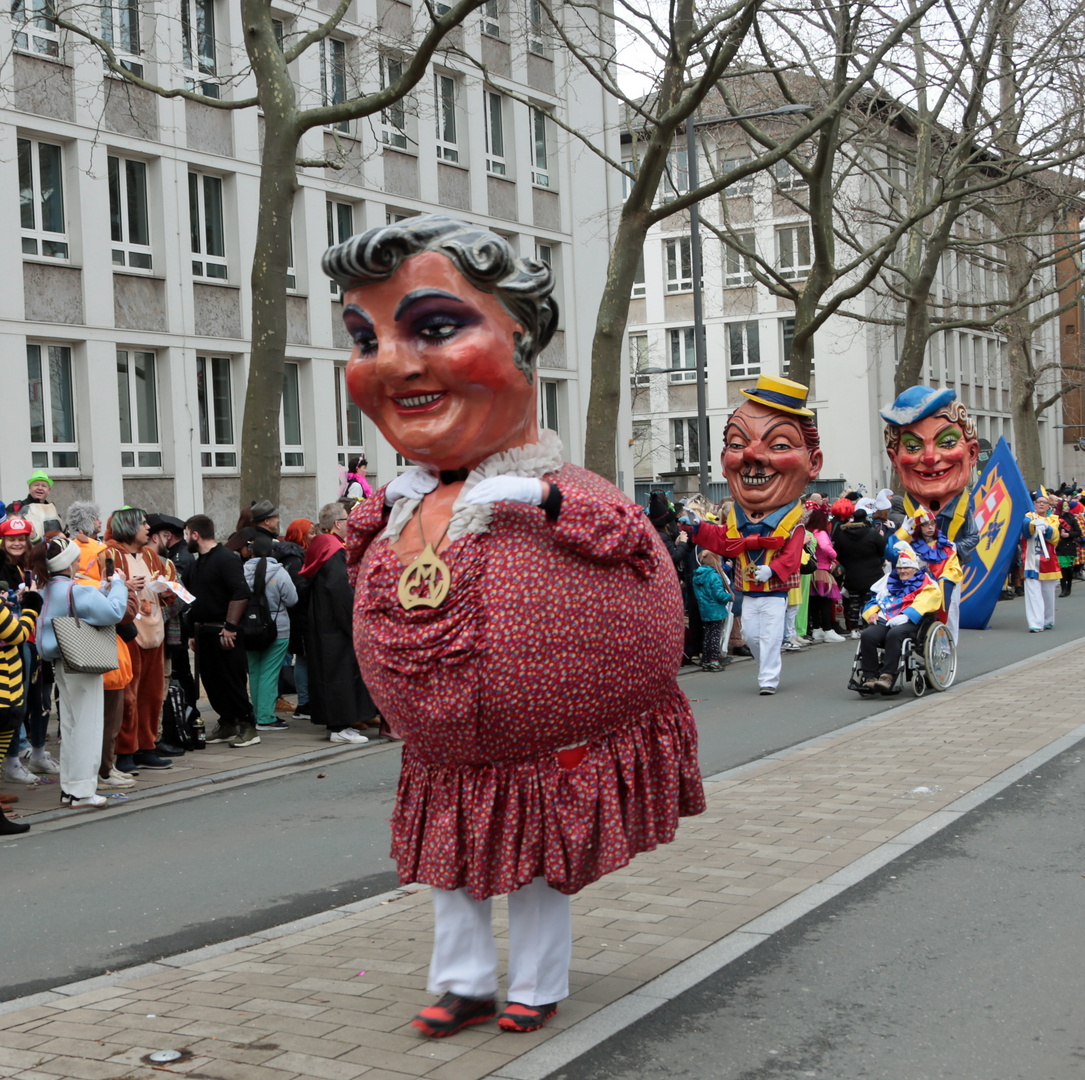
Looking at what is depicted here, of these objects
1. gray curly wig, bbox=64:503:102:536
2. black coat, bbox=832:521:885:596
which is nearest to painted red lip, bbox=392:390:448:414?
gray curly wig, bbox=64:503:102:536

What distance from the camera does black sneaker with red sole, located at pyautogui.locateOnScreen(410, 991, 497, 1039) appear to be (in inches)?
173

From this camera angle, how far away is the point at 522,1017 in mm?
4426

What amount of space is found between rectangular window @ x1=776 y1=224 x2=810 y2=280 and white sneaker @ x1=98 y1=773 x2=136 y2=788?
36.5 meters

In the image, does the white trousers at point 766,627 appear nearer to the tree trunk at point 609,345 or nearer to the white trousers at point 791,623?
the tree trunk at point 609,345

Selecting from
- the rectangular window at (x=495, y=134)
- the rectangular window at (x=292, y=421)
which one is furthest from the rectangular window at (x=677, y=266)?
the rectangular window at (x=292, y=421)

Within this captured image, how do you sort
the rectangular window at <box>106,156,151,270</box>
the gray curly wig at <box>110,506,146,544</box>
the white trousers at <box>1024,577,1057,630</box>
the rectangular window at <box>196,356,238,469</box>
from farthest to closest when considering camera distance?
1. the rectangular window at <box>196,356,238,469</box>
2. the rectangular window at <box>106,156,151,270</box>
3. the white trousers at <box>1024,577,1057,630</box>
4. the gray curly wig at <box>110,506,146,544</box>

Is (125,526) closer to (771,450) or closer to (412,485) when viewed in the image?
(771,450)

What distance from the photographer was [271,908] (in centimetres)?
627

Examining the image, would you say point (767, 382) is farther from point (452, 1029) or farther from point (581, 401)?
point (581, 401)

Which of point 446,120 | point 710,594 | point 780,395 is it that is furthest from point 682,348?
point 780,395

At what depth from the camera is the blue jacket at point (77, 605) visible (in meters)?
8.37

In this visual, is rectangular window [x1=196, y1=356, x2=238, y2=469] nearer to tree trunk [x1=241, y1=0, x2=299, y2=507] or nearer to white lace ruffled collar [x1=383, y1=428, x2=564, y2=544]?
tree trunk [x1=241, y1=0, x2=299, y2=507]

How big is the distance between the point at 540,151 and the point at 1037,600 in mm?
17104

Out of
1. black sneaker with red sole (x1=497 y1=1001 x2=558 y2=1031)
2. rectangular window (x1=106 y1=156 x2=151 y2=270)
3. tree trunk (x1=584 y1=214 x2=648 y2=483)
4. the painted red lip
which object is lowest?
black sneaker with red sole (x1=497 y1=1001 x2=558 y2=1031)
